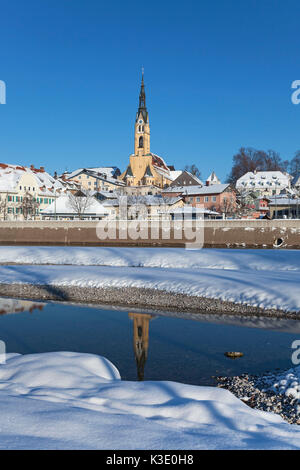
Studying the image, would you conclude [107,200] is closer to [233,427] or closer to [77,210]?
[77,210]

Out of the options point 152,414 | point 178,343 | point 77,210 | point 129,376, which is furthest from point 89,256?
point 77,210

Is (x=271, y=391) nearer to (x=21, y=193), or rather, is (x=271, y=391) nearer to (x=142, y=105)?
(x=21, y=193)

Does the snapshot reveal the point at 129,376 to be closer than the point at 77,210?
Yes

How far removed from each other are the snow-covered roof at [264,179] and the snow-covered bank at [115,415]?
343ft

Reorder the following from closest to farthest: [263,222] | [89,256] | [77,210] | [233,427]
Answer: [233,427], [89,256], [263,222], [77,210]

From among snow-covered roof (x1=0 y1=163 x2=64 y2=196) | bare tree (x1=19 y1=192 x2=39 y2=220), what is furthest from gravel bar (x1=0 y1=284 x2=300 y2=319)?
snow-covered roof (x1=0 y1=163 x2=64 y2=196)

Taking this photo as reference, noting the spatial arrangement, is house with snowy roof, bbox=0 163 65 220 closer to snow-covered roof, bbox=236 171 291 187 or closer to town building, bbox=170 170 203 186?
town building, bbox=170 170 203 186

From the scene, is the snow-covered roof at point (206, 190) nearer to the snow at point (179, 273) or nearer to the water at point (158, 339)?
the snow at point (179, 273)

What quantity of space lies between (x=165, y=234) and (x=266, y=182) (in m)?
68.2

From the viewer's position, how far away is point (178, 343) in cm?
1176

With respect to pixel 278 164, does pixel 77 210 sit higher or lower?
lower

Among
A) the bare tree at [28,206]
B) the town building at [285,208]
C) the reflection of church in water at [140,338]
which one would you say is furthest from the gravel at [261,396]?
the bare tree at [28,206]

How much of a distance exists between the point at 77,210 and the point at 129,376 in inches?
2350
